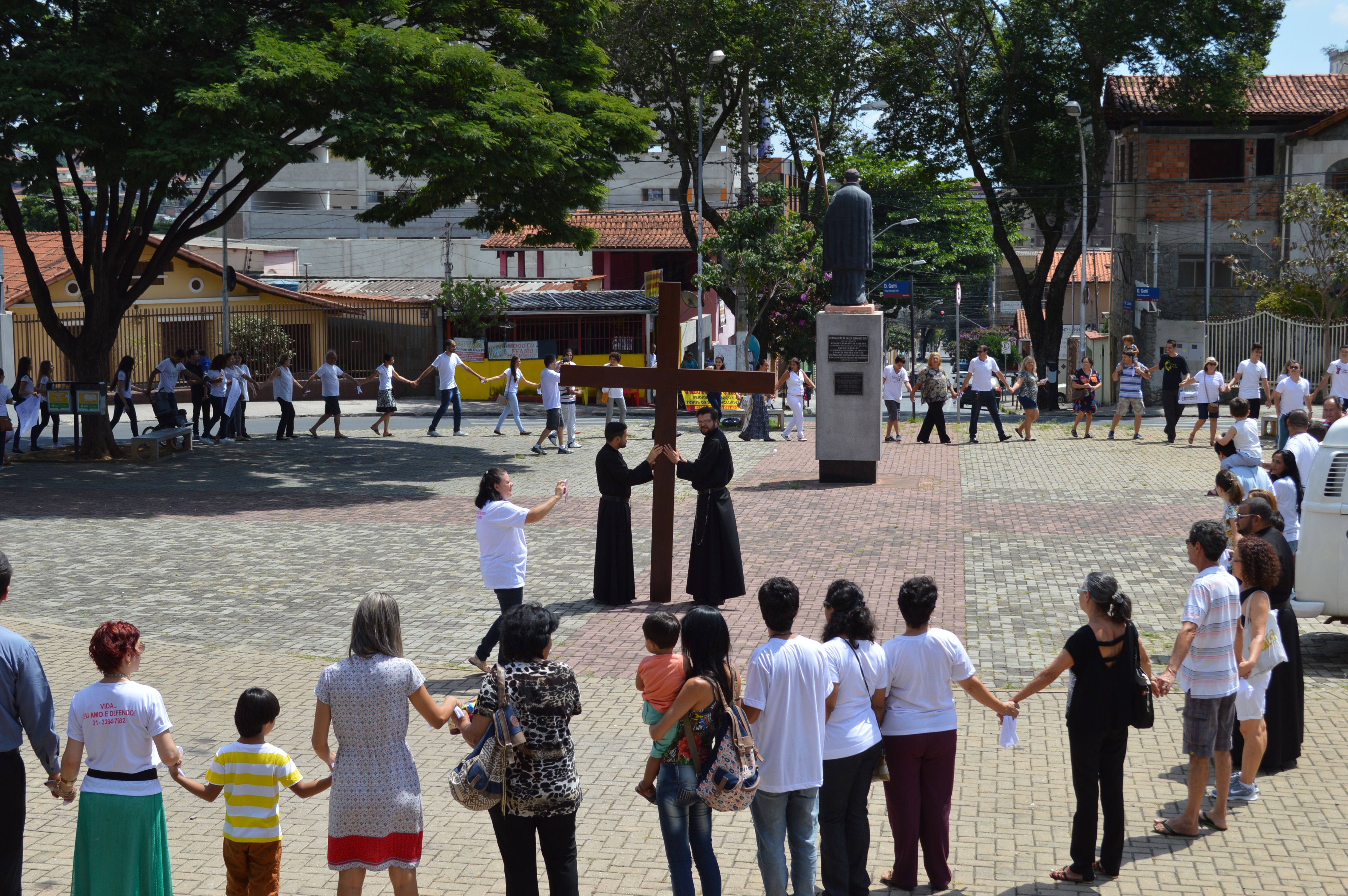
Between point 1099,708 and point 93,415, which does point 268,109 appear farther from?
point 1099,708

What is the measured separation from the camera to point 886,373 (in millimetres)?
23906

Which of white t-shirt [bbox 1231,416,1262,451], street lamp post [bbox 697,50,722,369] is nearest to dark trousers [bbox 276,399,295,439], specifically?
street lamp post [bbox 697,50,722,369]

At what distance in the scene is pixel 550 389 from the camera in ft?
69.6

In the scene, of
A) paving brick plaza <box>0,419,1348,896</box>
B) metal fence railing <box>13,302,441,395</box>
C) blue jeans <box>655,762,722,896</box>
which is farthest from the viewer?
metal fence railing <box>13,302,441,395</box>

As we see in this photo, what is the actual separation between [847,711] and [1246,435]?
9.37m

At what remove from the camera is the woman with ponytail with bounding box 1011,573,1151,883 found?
5730 millimetres

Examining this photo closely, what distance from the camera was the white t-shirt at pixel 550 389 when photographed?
21.2m

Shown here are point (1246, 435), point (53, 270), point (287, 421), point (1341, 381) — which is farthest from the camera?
point (53, 270)

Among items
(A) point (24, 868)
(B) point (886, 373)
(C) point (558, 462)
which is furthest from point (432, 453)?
(A) point (24, 868)

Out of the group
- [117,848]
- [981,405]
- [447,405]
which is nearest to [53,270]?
[447,405]

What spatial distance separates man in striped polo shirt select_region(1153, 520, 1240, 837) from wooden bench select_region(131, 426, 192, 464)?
58.8ft

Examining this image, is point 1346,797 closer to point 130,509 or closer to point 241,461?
point 130,509

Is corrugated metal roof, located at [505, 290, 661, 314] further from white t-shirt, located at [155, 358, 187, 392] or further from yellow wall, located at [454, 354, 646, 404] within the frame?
white t-shirt, located at [155, 358, 187, 392]

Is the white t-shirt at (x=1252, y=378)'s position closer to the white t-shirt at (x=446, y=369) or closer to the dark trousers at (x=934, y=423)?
the dark trousers at (x=934, y=423)
